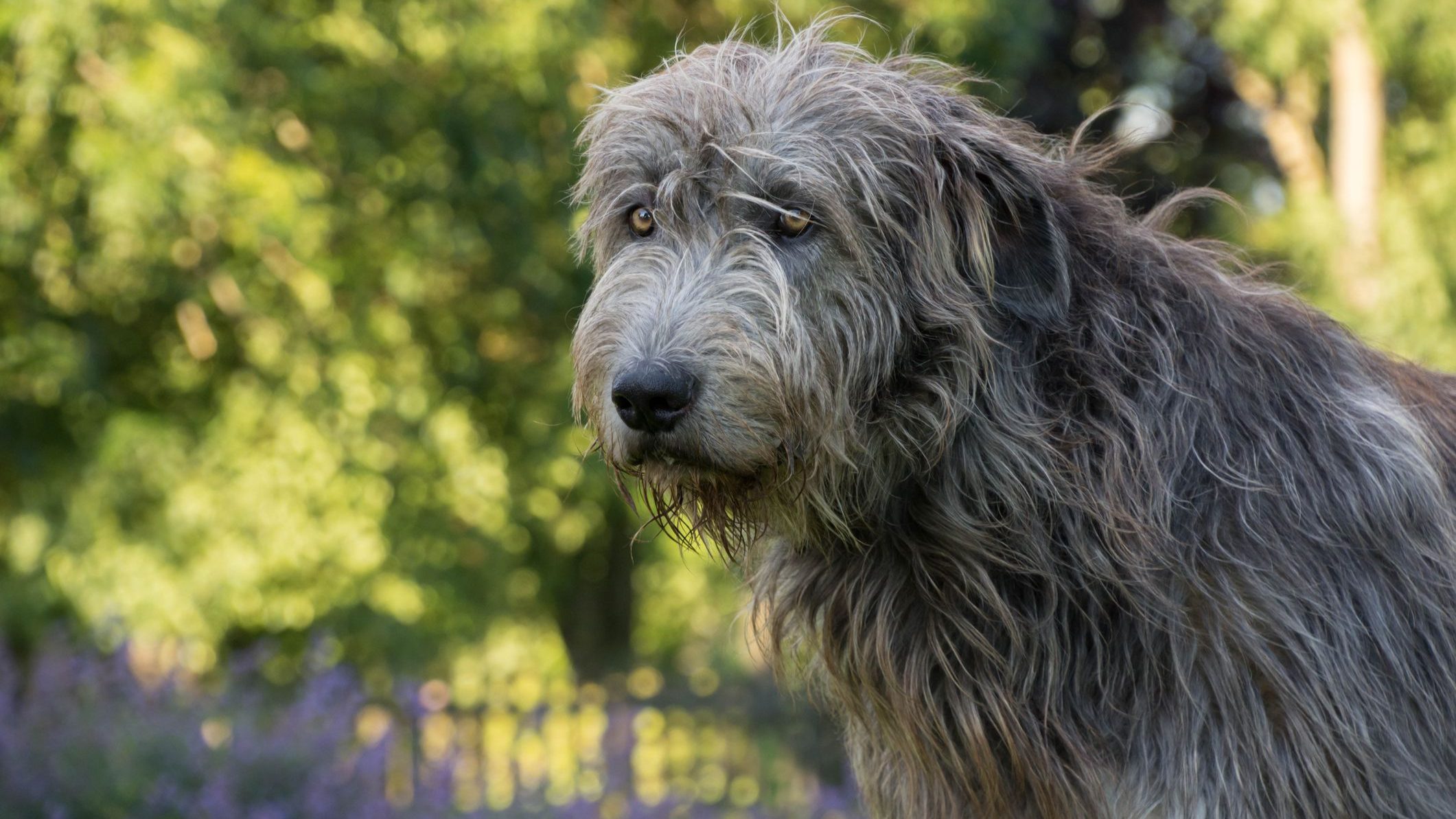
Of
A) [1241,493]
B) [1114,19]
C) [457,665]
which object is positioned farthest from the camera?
[457,665]

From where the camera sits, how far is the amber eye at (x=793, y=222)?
9.27 feet

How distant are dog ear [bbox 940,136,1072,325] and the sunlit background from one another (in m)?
5.23

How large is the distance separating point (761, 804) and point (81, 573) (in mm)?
5229

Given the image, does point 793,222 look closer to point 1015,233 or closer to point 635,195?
point 635,195

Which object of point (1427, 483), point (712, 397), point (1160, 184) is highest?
point (1427, 483)

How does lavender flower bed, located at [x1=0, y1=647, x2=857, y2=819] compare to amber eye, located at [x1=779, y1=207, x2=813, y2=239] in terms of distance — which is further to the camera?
lavender flower bed, located at [x1=0, y1=647, x2=857, y2=819]

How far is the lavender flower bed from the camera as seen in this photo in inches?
256

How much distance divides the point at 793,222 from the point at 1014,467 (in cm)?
65

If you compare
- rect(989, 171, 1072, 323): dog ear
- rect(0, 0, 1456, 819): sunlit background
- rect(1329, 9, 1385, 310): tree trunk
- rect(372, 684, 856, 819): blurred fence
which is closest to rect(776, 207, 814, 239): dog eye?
rect(989, 171, 1072, 323): dog ear

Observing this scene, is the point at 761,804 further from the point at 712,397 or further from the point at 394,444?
the point at 712,397

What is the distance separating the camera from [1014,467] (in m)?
2.87

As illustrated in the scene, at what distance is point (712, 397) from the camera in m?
2.67

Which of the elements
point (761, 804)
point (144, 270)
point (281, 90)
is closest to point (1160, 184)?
point (761, 804)

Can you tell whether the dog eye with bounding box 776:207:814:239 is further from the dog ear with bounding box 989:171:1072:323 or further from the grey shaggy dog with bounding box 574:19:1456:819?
the dog ear with bounding box 989:171:1072:323
